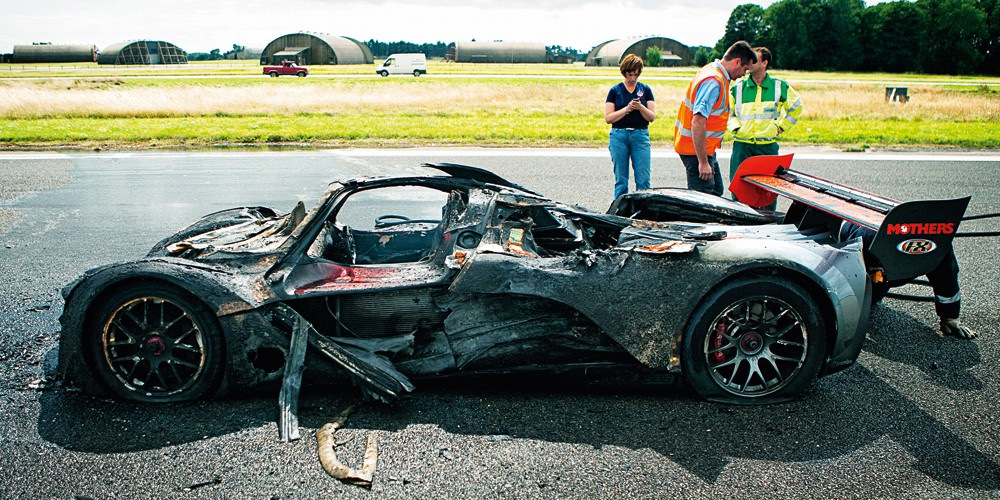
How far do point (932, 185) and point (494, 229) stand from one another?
28.8 feet

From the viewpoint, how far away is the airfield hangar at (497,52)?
8406 cm

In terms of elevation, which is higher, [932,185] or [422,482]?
[932,185]

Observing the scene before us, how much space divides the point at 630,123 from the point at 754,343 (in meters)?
4.24

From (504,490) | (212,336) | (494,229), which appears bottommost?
(504,490)

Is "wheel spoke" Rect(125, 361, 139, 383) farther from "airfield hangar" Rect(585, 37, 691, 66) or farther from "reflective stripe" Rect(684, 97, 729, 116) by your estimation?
"airfield hangar" Rect(585, 37, 691, 66)

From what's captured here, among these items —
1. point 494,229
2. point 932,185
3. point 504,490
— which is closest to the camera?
point 504,490

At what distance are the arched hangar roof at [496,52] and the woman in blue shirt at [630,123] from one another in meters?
78.8

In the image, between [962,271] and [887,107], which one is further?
[887,107]

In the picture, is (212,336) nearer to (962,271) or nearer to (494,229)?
(494,229)

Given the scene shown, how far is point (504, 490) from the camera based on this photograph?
10.0 feet

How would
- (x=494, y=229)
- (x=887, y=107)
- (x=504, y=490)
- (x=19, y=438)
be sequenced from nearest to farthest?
(x=504, y=490) < (x=19, y=438) < (x=494, y=229) < (x=887, y=107)

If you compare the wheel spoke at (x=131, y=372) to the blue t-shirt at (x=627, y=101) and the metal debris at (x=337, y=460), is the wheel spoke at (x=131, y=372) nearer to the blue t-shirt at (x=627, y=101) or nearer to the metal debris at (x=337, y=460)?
the metal debris at (x=337, y=460)

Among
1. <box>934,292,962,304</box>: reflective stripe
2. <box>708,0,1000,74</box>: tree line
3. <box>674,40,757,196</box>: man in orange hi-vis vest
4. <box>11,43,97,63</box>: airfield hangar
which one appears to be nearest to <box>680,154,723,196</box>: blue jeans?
<box>674,40,757,196</box>: man in orange hi-vis vest

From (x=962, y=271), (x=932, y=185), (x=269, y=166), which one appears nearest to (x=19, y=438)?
(x=962, y=271)
